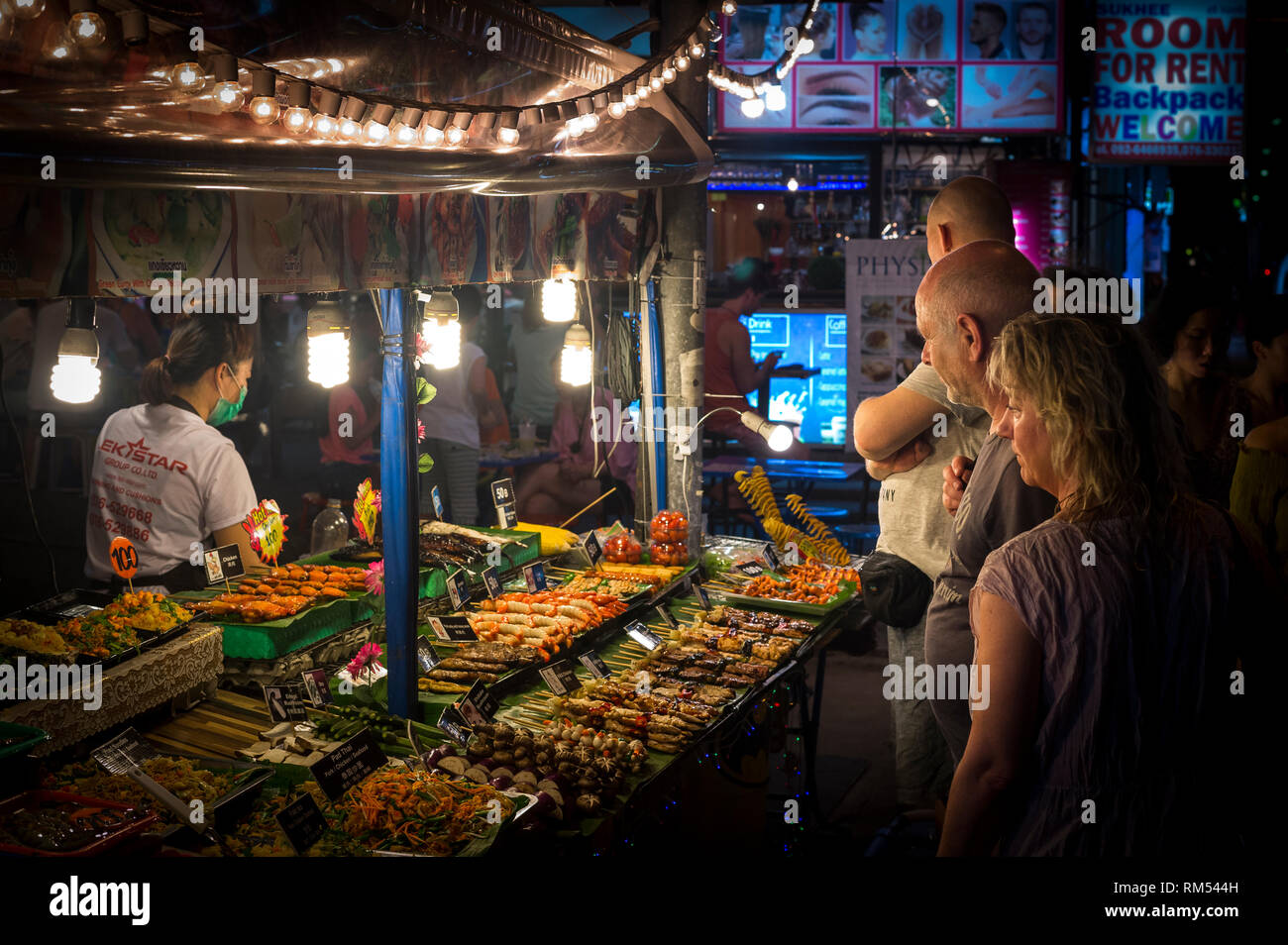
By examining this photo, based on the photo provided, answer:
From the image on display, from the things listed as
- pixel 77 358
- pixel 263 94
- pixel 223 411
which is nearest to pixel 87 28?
pixel 263 94

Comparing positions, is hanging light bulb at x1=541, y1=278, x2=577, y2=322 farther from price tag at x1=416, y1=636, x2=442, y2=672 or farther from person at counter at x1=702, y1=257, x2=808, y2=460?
person at counter at x1=702, y1=257, x2=808, y2=460

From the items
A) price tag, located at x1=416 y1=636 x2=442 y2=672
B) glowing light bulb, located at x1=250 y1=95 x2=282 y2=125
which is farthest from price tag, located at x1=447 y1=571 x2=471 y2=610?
glowing light bulb, located at x1=250 y1=95 x2=282 y2=125

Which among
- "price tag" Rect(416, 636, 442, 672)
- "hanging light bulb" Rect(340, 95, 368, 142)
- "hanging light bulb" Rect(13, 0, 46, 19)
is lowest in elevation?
"price tag" Rect(416, 636, 442, 672)

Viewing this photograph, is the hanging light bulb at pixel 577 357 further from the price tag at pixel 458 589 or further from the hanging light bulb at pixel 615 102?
the hanging light bulb at pixel 615 102

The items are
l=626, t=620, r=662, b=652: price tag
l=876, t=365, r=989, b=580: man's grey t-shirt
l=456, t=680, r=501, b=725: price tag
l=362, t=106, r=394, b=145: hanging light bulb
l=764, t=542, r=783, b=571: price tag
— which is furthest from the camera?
l=764, t=542, r=783, b=571: price tag

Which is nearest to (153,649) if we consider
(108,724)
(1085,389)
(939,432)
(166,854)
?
(108,724)

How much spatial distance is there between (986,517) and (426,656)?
2650 mm

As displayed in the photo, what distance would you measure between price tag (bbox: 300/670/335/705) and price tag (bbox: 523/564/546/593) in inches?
64.9

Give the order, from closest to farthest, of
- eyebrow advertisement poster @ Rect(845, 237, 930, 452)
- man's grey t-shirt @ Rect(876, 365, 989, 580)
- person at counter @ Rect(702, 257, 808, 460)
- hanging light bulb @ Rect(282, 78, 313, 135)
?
hanging light bulb @ Rect(282, 78, 313, 135) → man's grey t-shirt @ Rect(876, 365, 989, 580) → eyebrow advertisement poster @ Rect(845, 237, 930, 452) → person at counter @ Rect(702, 257, 808, 460)

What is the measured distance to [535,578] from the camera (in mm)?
6102

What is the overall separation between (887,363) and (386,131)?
23.6ft

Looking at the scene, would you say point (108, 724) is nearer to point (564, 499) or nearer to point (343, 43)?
point (343, 43)

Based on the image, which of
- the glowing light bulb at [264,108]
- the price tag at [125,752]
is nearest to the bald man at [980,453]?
the glowing light bulb at [264,108]

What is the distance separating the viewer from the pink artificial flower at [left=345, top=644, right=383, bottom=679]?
4863mm
